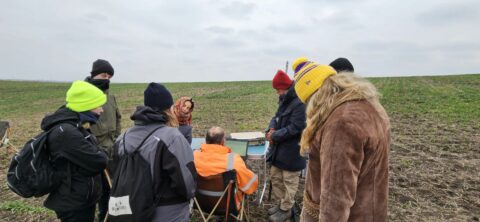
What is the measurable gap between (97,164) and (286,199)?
9.18 feet

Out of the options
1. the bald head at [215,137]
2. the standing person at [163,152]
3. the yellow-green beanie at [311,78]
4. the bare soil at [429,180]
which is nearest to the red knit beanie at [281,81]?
the bald head at [215,137]

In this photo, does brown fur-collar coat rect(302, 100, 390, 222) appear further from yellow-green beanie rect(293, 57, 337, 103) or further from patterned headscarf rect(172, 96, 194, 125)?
patterned headscarf rect(172, 96, 194, 125)

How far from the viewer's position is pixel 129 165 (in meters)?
2.59

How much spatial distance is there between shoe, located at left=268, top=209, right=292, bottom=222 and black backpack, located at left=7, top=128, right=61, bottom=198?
2978 mm

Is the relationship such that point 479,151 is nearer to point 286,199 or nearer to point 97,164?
point 286,199

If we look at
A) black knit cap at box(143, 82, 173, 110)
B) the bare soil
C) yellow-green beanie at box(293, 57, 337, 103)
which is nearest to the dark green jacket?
the bare soil

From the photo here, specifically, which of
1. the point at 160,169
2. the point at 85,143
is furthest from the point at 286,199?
the point at 85,143

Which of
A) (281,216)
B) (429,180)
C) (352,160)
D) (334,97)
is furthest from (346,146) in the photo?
(429,180)

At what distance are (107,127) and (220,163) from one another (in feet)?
6.17

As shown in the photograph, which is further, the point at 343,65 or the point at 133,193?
the point at 343,65

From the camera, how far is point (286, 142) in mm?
4461

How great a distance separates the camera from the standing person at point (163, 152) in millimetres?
2594

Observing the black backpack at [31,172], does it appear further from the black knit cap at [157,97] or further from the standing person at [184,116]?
the standing person at [184,116]

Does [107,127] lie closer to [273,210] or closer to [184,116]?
[184,116]
